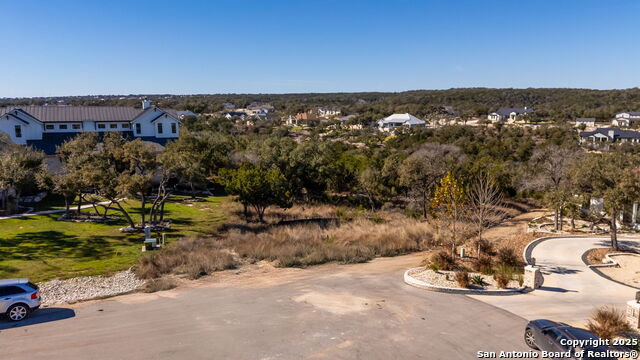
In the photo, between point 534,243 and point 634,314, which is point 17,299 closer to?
point 634,314

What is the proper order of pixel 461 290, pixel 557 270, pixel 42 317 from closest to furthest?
pixel 42 317 → pixel 461 290 → pixel 557 270

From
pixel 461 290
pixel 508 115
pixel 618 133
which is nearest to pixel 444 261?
pixel 461 290

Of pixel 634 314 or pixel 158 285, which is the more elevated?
pixel 634 314

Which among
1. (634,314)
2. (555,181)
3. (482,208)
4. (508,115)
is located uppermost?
(508,115)

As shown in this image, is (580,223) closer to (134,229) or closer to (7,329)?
(134,229)

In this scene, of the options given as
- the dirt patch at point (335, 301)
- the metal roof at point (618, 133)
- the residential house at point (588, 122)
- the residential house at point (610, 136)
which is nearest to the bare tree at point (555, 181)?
the dirt patch at point (335, 301)

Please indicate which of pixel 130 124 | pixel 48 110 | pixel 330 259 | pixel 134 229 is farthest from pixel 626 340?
pixel 48 110

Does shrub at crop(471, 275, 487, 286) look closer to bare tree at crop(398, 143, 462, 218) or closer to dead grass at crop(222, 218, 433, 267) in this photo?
dead grass at crop(222, 218, 433, 267)

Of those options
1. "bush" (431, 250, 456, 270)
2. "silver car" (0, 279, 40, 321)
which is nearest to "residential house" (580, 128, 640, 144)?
"bush" (431, 250, 456, 270)
